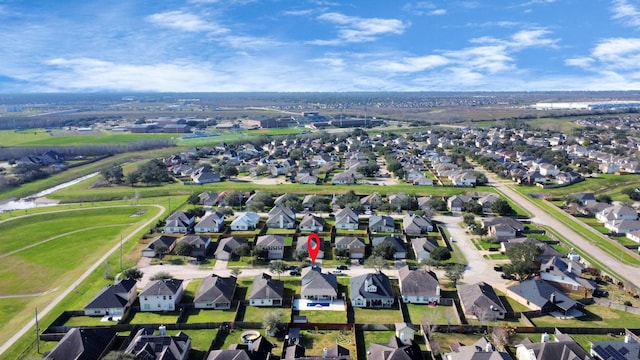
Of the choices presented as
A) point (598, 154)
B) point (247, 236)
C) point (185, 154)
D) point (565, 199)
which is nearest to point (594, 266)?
point (565, 199)

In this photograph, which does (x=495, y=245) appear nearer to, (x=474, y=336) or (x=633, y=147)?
(x=474, y=336)

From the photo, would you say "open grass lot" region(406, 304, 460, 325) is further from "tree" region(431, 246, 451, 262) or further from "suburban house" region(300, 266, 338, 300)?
"tree" region(431, 246, 451, 262)

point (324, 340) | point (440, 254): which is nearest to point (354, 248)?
point (440, 254)

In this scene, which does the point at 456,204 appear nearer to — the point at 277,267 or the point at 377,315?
the point at 277,267

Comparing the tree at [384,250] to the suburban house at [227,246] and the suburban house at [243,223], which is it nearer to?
the suburban house at [227,246]

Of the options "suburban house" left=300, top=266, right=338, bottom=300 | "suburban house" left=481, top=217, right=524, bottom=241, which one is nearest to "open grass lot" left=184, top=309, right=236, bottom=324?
"suburban house" left=300, top=266, right=338, bottom=300

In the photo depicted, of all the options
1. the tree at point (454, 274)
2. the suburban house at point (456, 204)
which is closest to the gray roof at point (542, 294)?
the tree at point (454, 274)
